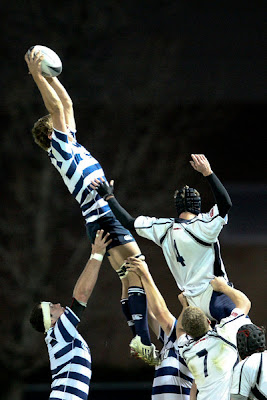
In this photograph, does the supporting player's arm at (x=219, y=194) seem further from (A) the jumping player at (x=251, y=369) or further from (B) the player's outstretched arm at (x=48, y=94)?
(B) the player's outstretched arm at (x=48, y=94)

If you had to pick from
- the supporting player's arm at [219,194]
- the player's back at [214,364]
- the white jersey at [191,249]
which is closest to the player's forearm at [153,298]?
the white jersey at [191,249]

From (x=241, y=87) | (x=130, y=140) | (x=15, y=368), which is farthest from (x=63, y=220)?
(x=241, y=87)

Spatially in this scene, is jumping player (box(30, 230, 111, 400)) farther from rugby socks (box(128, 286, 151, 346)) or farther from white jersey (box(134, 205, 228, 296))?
white jersey (box(134, 205, 228, 296))

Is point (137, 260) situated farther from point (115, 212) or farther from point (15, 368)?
point (15, 368)

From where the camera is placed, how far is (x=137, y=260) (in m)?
5.43

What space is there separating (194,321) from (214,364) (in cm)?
32

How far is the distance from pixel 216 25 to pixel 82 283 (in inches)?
233

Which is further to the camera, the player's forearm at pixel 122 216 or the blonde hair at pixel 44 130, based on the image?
the blonde hair at pixel 44 130

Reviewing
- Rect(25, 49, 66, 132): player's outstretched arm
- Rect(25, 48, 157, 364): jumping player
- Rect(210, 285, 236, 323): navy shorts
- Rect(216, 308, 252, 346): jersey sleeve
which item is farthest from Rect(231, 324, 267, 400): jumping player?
Rect(25, 49, 66, 132): player's outstretched arm

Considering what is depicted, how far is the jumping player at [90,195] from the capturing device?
5.31 m

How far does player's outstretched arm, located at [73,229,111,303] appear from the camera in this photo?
5328 millimetres

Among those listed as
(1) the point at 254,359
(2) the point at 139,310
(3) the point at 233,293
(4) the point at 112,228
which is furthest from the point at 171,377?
(1) the point at 254,359

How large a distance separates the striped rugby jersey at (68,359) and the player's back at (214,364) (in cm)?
99

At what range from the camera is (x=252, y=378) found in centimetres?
402
